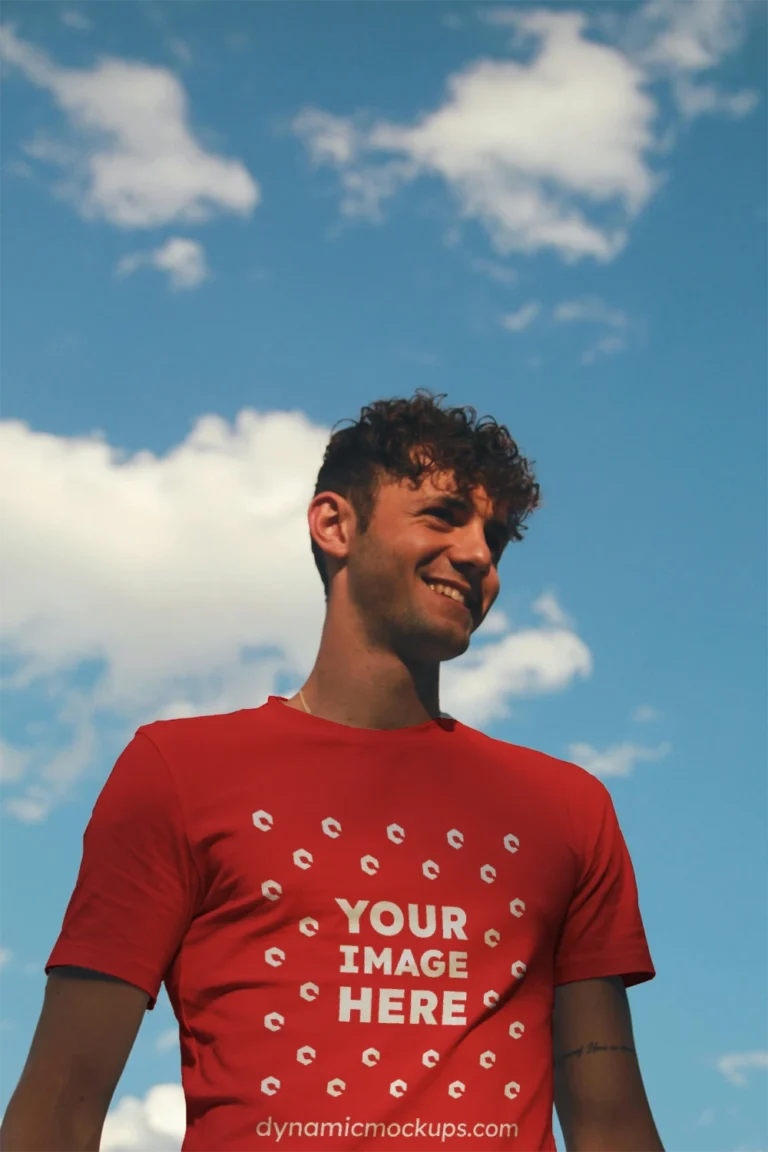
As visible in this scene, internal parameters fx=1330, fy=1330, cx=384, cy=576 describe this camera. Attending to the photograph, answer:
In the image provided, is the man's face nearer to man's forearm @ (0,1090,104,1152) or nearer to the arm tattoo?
the arm tattoo

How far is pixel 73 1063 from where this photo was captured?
3.90 meters

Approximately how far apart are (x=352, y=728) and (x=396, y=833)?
17.9 inches

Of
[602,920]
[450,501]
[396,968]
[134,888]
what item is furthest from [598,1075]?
[450,501]

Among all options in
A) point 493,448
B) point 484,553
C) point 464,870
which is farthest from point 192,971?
point 493,448

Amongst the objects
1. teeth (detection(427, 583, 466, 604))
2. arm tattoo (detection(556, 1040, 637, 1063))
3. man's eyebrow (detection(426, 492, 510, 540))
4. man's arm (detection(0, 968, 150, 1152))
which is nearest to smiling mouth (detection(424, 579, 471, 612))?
teeth (detection(427, 583, 466, 604))

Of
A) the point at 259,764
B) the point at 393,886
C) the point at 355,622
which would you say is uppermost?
the point at 355,622

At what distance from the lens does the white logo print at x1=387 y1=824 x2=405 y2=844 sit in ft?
13.8

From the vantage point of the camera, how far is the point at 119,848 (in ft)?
13.5

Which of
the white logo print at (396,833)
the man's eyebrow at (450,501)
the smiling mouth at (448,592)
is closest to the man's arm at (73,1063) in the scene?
the white logo print at (396,833)

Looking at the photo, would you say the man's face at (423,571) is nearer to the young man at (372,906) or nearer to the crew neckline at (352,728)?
the young man at (372,906)

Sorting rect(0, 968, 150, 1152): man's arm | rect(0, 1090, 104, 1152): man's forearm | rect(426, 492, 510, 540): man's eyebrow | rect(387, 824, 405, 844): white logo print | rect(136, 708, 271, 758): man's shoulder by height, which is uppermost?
rect(426, 492, 510, 540): man's eyebrow

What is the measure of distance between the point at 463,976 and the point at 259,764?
0.94m

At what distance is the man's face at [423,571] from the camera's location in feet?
14.9

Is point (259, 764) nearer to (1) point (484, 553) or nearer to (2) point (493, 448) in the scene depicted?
(1) point (484, 553)
